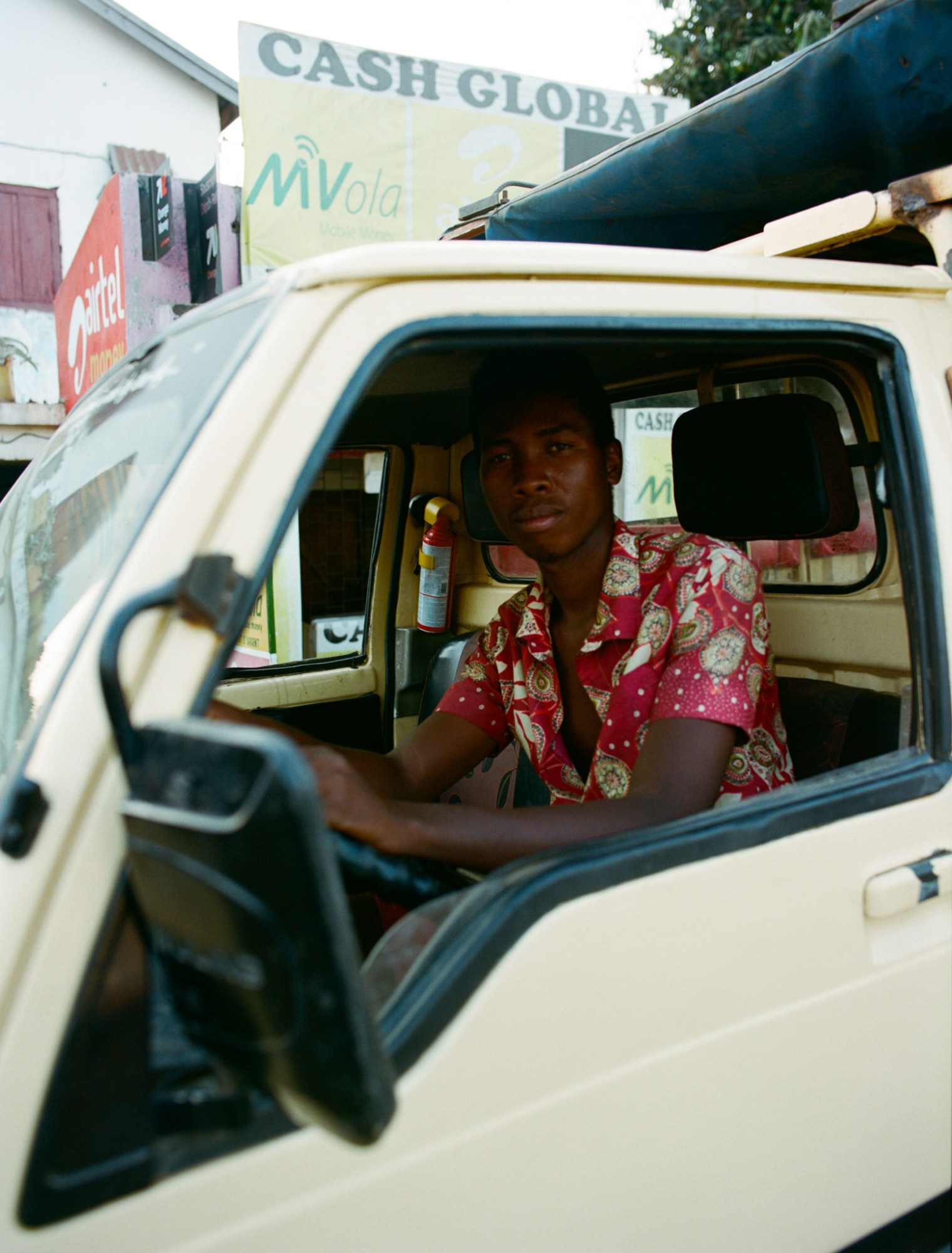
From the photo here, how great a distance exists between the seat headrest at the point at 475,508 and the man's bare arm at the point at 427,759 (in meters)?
1.01

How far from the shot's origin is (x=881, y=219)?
152cm

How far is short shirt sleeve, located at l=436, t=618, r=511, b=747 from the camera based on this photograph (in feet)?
7.48

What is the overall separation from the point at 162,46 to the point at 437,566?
12.1 meters

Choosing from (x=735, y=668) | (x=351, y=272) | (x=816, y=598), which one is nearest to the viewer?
(x=351, y=272)

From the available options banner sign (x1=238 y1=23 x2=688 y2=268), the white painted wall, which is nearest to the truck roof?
banner sign (x1=238 y1=23 x2=688 y2=268)

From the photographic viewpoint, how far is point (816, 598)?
2268mm

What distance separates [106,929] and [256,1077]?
209 millimetres

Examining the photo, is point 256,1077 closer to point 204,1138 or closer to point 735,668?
point 204,1138

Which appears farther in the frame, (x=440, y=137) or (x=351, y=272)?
(x=440, y=137)

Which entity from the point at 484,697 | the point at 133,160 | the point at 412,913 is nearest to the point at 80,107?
the point at 133,160

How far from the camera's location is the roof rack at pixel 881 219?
1.48 metres

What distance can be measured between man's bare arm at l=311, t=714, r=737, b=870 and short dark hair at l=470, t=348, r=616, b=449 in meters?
0.72

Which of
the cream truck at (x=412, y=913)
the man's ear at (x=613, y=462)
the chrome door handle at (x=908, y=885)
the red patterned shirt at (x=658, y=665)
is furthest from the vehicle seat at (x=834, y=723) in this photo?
the man's ear at (x=613, y=462)

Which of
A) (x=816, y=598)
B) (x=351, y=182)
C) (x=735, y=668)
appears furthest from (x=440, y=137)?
(x=735, y=668)
